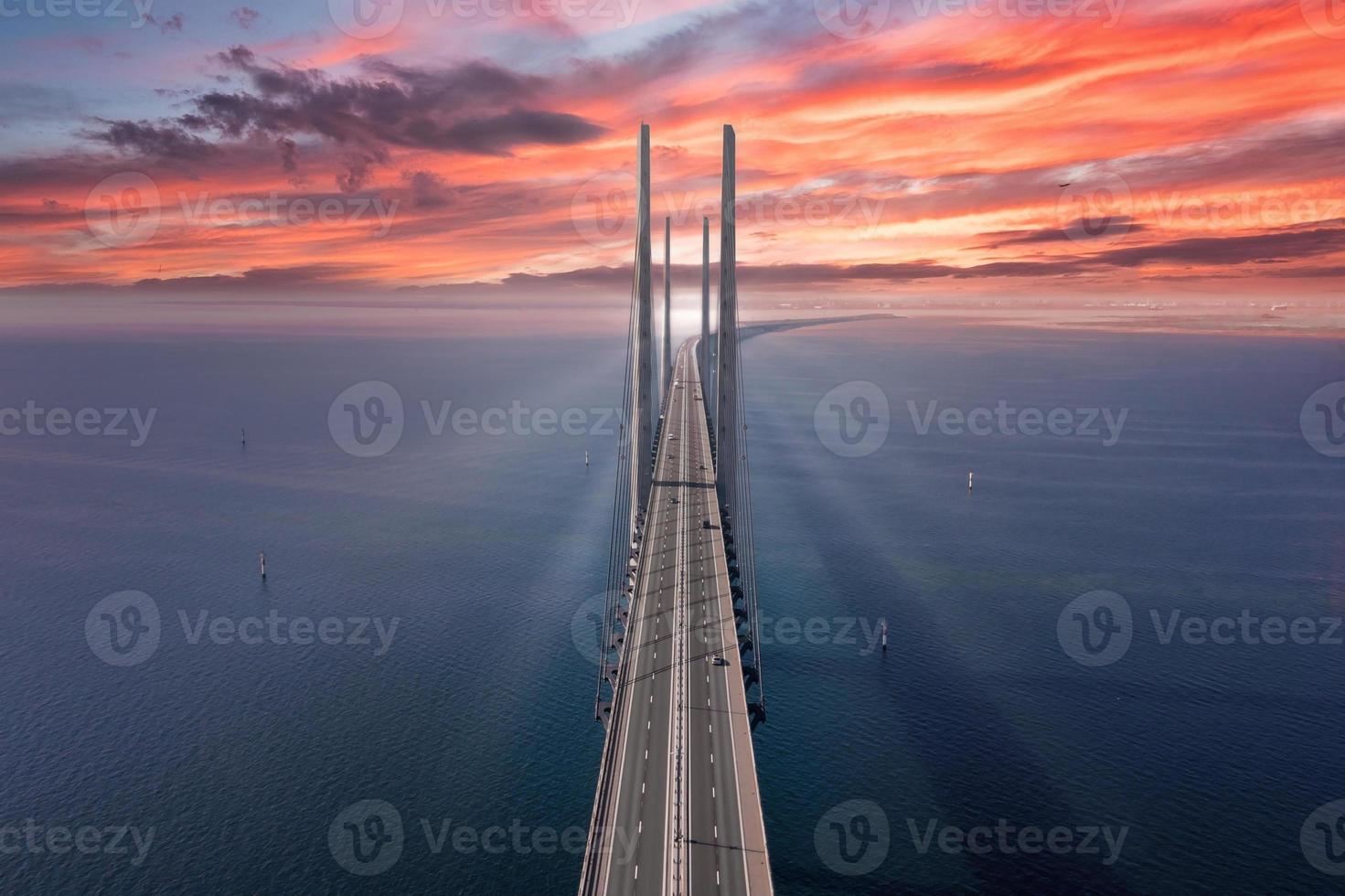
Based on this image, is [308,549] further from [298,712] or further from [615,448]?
[615,448]

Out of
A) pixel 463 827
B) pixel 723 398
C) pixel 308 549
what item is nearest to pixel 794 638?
pixel 723 398
